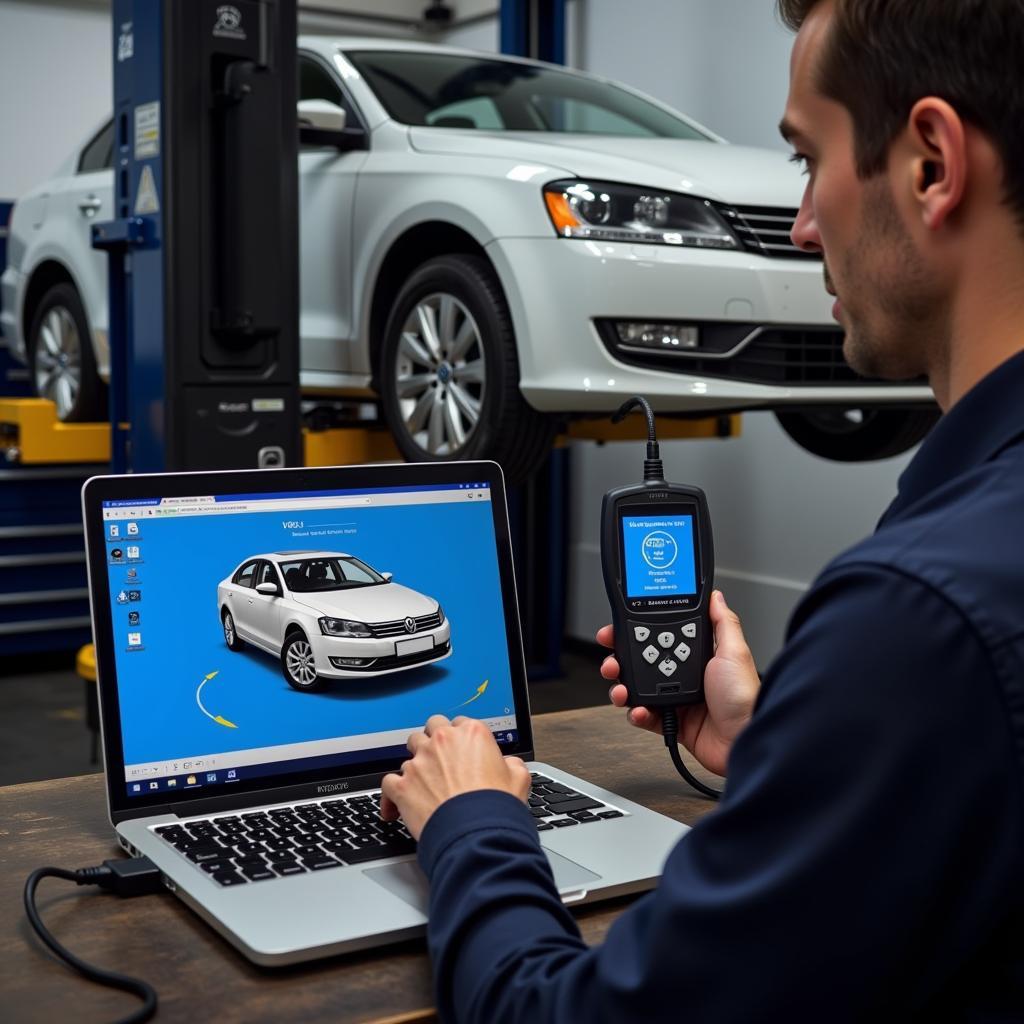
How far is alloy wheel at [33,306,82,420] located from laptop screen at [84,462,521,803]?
154 inches

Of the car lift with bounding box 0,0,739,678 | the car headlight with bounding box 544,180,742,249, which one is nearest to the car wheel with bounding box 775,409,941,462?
the car lift with bounding box 0,0,739,678

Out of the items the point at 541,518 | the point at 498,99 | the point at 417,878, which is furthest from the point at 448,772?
the point at 541,518

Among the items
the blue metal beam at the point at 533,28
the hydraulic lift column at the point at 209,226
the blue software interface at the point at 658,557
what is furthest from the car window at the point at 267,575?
the blue metal beam at the point at 533,28

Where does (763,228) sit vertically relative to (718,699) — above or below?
above

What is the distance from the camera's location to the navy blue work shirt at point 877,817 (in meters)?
0.59

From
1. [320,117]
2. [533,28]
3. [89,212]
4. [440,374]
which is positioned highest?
[533,28]

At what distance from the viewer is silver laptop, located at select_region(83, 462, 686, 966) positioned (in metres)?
1.08

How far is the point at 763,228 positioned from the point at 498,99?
1.14 m

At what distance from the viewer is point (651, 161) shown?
3.59 m

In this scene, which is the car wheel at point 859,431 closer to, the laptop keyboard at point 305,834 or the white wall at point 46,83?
the laptop keyboard at point 305,834

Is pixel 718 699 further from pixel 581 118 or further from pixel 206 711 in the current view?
pixel 581 118

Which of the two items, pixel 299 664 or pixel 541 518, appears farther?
pixel 541 518

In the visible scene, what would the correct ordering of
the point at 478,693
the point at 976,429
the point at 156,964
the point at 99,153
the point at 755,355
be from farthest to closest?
the point at 99,153 → the point at 755,355 → the point at 478,693 → the point at 156,964 → the point at 976,429

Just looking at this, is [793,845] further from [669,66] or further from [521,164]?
[669,66]
